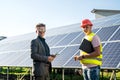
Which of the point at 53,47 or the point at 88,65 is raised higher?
the point at 53,47

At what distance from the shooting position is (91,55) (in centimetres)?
616

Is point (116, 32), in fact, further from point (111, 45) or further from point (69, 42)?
point (69, 42)

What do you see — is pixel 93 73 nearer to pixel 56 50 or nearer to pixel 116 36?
pixel 116 36

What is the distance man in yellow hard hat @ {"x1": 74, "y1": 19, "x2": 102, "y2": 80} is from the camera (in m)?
6.15

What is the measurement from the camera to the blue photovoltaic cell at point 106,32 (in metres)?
11.4

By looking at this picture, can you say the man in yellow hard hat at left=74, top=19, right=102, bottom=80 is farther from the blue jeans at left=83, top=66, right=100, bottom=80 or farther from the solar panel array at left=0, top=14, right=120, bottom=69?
the solar panel array at left=0, top=14, right=120, bottom=69

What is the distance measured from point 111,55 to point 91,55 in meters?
3.66

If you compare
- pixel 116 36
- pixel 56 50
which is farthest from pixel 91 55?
pixel 56 50

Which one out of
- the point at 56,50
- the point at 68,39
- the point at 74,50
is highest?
the point at 68,39

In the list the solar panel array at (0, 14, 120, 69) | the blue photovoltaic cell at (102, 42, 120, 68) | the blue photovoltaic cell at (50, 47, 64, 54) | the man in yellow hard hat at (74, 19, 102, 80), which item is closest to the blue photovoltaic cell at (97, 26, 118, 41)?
the solar panel array at (0, 14, 120, 69)

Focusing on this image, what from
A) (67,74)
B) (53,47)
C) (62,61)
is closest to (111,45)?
(62,61)

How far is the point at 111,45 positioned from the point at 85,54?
4256mm

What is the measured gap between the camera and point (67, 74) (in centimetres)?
2292

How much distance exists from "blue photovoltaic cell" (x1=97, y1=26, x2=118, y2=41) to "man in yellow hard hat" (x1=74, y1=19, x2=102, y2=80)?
4.97 meters
